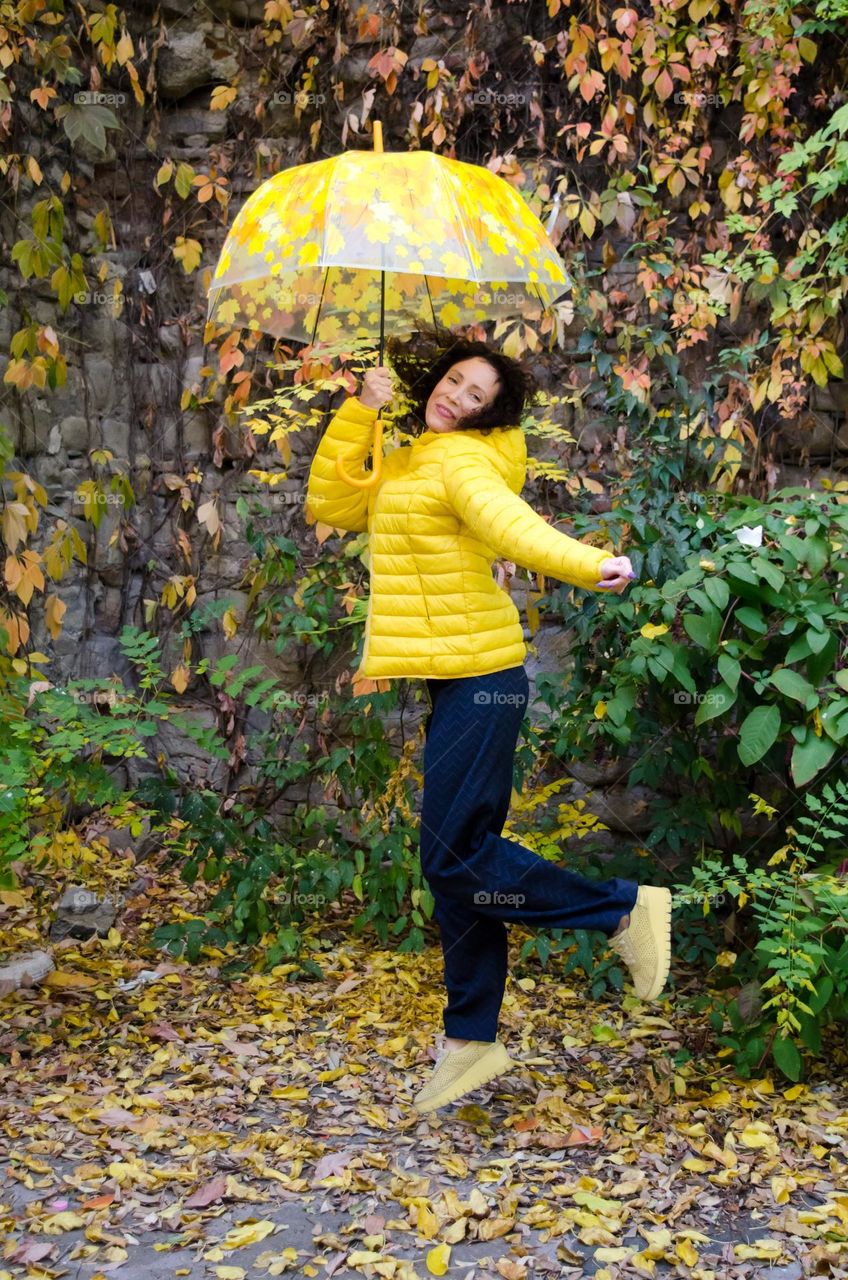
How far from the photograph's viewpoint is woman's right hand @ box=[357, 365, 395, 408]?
239 cm

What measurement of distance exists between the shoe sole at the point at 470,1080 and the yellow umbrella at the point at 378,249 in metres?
1.24

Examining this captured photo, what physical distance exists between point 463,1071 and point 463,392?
1.42 m

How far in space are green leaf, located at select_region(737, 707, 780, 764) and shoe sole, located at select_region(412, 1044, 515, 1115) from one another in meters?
0.85

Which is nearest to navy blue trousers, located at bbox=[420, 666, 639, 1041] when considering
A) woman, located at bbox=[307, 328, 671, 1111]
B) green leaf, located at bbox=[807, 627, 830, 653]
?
woman, located at bbox=[307, 328, 671, 1111]

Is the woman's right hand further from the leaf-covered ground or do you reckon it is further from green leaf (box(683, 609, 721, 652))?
the leaf-covered ground

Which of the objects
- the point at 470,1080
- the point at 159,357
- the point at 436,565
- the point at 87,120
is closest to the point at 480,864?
the point at 470,1080

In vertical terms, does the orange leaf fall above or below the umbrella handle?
below

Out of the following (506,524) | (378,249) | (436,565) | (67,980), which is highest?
(378,249)

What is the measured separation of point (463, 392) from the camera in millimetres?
2424

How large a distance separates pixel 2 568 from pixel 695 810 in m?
2.27

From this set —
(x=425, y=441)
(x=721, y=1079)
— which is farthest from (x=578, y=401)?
(x=721, y=1079)

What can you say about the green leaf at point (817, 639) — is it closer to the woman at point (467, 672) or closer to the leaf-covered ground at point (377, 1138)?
the woman at point (467, 672)

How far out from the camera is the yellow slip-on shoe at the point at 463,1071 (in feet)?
8.02

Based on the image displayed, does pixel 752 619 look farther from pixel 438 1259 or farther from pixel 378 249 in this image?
pixel 438 1259
